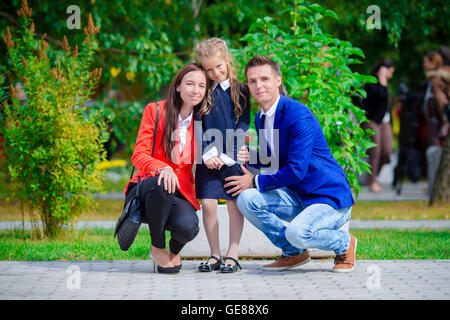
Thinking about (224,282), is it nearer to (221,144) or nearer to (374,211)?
(221,144)

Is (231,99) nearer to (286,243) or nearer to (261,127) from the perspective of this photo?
(261,127)

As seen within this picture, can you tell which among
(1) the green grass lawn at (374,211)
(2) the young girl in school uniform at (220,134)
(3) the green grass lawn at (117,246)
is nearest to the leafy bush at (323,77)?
(3) the green grass lawn at (117,246)

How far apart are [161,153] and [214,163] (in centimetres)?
43

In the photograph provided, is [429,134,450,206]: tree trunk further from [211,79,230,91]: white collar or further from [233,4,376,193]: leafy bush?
[211,79,230,91]: white collar

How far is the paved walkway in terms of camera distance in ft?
13.9

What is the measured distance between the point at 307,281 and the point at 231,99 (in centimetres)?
149

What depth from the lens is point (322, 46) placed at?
20.8 feet

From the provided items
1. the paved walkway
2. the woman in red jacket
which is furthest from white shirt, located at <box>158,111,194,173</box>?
the paved walkway

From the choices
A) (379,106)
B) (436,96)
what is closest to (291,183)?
(379,106)

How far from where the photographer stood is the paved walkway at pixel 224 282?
4238 mm

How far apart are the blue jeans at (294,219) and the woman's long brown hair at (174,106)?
27.1 inches

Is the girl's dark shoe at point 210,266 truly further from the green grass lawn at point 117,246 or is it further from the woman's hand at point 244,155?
the green grass lawn at point 117,246

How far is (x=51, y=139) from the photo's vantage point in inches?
252

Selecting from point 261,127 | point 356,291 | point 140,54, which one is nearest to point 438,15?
point 140,54
